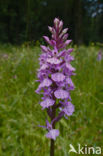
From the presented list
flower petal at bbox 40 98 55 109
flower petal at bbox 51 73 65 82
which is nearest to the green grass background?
flower petal at bbox 40 98 55 109

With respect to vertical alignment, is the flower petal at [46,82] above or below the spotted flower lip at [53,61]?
below

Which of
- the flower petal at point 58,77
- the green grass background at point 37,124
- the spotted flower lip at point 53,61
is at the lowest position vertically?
the green grass background at point 37,124

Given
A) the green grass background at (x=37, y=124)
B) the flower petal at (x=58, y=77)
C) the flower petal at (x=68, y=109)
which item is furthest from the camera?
the green grass background at (x=37, y=124)

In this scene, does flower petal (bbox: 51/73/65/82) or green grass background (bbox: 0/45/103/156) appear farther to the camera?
green grass background (bbox: 0/45/103/156)

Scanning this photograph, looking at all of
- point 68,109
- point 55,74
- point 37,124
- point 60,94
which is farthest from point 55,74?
point 37,124

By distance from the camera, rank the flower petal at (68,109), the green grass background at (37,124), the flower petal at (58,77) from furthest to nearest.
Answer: the green grass background at (37,124)
the flower petal at (68,109)
the flower petal at (58,77)

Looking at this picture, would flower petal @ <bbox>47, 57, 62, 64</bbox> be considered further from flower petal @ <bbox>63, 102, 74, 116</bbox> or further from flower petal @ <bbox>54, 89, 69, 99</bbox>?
flower petal @ <bbox>63, 102, 74, 116</bbox>

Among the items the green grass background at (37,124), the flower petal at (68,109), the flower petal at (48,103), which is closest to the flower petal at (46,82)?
the flower petal at (48,103)

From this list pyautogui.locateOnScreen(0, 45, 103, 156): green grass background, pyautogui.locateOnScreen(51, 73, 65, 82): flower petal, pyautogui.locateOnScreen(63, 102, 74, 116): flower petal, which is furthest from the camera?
pyautogui.locateOnScreen(0, 45, 103, 156): green grass background

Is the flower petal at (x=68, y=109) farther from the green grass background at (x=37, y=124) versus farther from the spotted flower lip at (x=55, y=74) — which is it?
the green grass background at (x=37, y=124)

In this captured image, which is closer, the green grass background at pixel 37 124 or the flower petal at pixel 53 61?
the flower petal at pixel 53 61

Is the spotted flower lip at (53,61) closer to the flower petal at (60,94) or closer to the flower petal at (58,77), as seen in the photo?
the flower petal at (58,77)

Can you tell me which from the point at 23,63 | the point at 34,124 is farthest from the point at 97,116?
Answer: the point at 23,63

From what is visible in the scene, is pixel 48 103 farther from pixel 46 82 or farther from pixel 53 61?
pixel 53 61
